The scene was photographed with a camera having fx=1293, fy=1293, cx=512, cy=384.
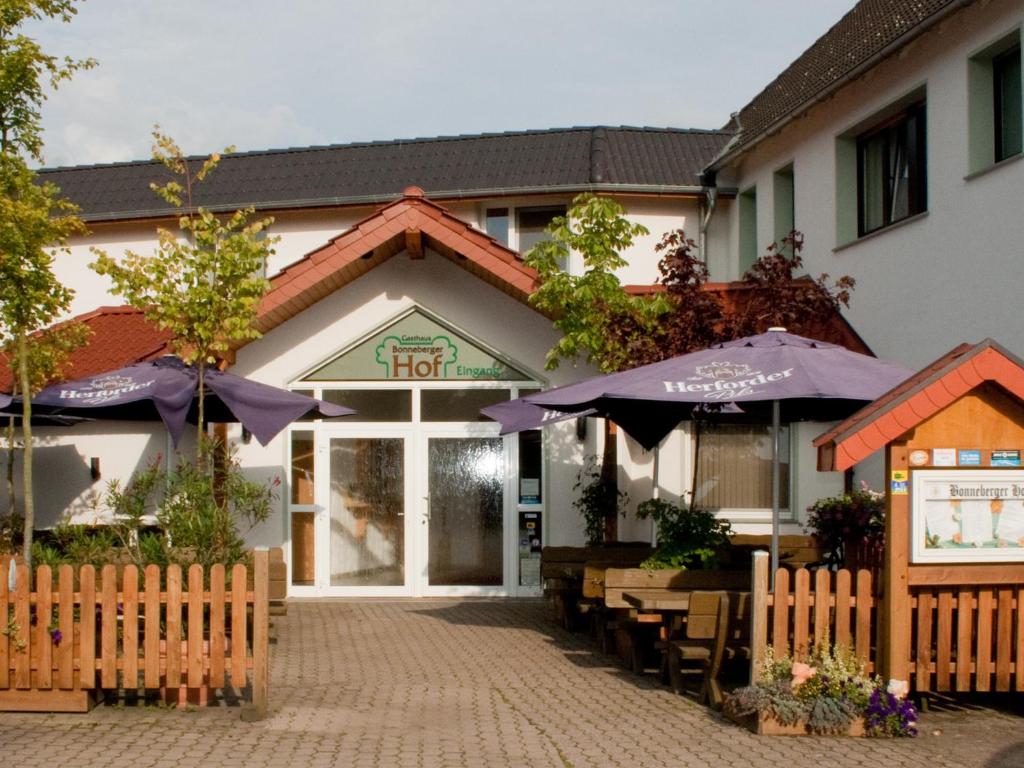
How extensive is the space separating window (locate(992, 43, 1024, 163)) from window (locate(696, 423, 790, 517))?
14.1ft

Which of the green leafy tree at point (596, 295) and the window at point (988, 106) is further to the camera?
the green leafy tree at point (596, 295)

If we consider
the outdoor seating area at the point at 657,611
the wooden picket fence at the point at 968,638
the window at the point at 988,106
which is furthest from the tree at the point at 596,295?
the wooden picket fence at the point at 968,638

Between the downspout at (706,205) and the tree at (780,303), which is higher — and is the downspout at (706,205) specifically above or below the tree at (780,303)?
above

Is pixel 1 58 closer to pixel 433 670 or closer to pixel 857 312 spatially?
pixel 433 670

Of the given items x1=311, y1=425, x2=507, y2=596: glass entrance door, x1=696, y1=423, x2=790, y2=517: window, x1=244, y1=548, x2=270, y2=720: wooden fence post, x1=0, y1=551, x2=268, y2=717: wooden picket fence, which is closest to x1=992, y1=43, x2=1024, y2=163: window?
x1=696, y1=423, x2=790, y2=517: window

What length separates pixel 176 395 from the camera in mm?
11414

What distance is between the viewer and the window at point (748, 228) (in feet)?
60.0

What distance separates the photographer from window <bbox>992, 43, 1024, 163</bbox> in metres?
11.8

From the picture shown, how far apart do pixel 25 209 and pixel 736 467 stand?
884cm

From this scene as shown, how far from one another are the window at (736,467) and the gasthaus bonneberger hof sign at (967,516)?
22.9 ft

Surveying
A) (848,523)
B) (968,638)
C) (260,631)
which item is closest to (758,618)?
(968,638)

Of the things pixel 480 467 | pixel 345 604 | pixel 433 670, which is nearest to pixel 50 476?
pixel 345 604

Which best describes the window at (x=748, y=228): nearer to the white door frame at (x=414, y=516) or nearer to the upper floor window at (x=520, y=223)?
the upper floor window at (x=520, y=223)

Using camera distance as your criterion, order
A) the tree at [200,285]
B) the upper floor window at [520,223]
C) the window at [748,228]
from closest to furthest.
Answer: the tree at [200,285]
the window at [748,228]
the upper floor window at [520,223]
